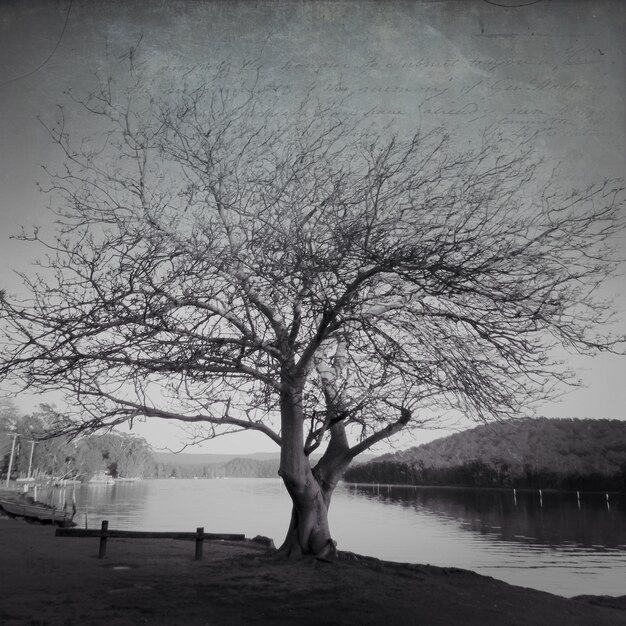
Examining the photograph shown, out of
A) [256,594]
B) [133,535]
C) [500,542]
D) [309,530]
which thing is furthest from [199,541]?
[500,542]

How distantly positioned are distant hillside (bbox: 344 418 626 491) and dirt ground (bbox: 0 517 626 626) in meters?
79.3

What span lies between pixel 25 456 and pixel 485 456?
86813 mm

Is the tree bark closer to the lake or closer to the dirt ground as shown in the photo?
the dirt ground

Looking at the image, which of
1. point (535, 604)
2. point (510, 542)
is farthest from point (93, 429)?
point (510, 542)

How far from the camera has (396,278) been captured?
595 cm

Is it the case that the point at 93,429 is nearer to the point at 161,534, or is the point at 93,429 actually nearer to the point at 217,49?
the point at 161,534

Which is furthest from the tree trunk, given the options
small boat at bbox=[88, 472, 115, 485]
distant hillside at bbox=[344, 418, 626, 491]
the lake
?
small boat at bbox=[88, 472, 115, 485]

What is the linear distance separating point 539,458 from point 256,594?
107 metres

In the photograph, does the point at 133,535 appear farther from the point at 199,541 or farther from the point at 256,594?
the point at 256,594

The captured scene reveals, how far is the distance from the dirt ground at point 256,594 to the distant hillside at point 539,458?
260 ft

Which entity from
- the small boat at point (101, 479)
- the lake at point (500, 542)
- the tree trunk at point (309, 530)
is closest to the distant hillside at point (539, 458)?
the lake at point (500, 542)

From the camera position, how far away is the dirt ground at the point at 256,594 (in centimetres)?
548

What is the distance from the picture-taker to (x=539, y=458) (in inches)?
3952

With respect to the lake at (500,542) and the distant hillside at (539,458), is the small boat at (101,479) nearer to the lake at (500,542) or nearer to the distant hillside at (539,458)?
the distant hillside at (539,458)
